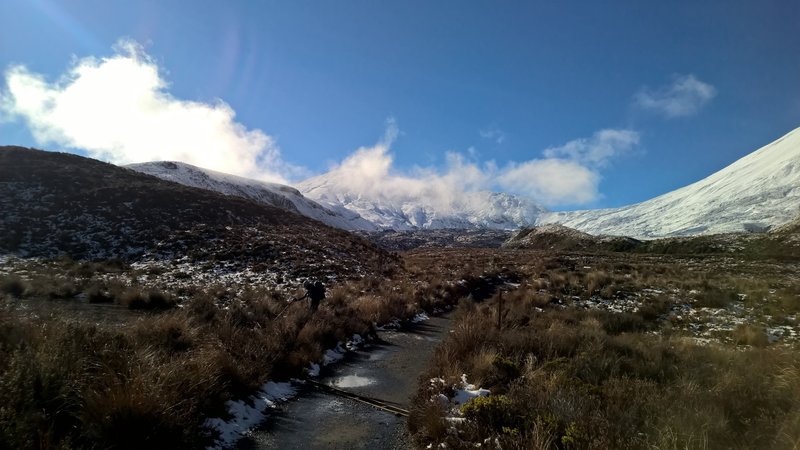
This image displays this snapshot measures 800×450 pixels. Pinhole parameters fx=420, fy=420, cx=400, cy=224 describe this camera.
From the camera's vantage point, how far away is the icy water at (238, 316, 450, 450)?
6.34 metres

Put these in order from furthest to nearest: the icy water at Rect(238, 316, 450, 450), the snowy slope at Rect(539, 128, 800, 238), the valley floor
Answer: the snowy slope at Rect(539, 128, 800, 238)
the icy water at Rect(238, 316, 450, 450)
the valley floor

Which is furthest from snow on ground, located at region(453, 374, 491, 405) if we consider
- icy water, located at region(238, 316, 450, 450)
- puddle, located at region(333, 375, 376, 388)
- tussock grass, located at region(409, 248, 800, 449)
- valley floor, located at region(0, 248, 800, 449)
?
puddle, located at region(333, 375, 376, 388)

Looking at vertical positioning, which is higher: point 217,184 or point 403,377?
point 217,184

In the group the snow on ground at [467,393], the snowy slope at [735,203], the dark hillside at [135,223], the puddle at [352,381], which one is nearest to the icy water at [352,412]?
the puddle at [352,381]

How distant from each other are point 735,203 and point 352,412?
130 metres

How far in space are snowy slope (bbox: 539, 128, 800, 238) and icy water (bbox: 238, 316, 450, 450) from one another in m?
87.4

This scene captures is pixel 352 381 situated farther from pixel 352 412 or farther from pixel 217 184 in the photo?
pixel 217 184

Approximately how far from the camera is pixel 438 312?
19.2 m

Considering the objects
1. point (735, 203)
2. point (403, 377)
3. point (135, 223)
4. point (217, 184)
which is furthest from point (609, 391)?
point (735, 203)

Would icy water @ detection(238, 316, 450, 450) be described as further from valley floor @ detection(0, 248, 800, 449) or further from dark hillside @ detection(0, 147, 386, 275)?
dark hillside @ detection(0, 147, 386, 275)

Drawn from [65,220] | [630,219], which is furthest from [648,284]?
[630,219]

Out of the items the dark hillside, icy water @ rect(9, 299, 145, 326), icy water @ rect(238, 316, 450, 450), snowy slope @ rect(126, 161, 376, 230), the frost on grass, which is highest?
snowy slope @ rect(126, 161, 376, 230)

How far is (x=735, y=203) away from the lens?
10519 centimetres

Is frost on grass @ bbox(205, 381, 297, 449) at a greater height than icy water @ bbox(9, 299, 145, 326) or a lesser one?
lesser
